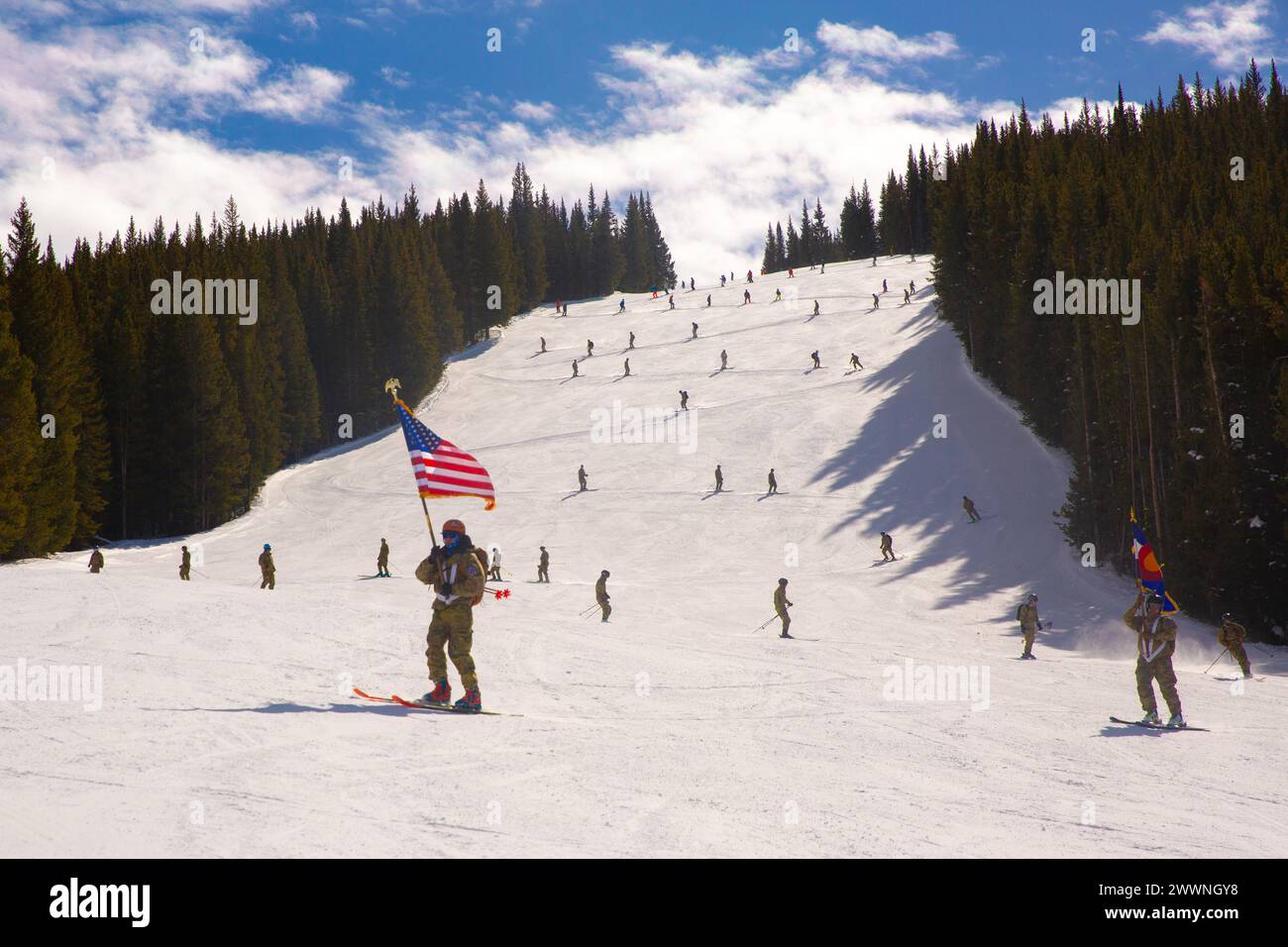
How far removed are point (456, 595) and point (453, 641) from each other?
0.53 m

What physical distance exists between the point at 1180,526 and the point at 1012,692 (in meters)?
13.8

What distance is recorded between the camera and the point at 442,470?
1007 cm

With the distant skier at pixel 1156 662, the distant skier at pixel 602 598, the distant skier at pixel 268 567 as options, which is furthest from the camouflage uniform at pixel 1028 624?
the distant skier at pixel 268 567

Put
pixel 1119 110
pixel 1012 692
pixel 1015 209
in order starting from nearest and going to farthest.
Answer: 1. pixel 1012 692
2. pixel 1015 209
3. pixel 1119 110

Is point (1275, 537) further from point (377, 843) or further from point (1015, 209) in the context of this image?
point (1015, 209)

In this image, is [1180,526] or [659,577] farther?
[659,577]

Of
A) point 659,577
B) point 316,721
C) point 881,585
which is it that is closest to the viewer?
point 316,721

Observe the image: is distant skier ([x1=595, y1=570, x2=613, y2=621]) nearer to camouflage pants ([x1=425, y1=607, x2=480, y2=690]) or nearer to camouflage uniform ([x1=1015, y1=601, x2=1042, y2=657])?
camouflage uniform ([x1=1015, y1=601, x2=1042, y2=657])

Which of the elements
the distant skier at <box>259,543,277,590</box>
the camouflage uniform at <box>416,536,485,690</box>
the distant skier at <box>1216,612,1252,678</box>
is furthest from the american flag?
the distant skier at <box>259,543,277,590</box>

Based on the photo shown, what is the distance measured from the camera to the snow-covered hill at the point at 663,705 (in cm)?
603

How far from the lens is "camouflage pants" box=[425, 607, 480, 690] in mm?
9617

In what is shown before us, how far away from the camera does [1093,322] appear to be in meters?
32.4

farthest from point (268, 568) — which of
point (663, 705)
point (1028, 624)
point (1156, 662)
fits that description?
point (1156, 662)
